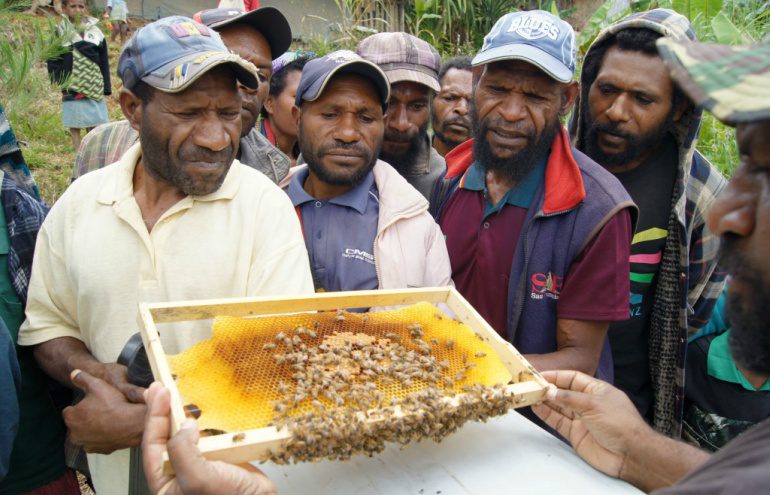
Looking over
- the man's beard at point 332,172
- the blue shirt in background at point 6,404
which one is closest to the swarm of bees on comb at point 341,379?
the blue shirt in background at point 6,404

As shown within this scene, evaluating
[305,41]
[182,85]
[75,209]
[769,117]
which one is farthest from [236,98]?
[305,41]

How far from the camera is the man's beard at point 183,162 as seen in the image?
2.50 metres

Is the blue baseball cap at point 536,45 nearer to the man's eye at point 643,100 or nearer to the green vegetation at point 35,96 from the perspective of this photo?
the man's eye at point 643,100

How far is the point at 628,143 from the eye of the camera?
3398 mm

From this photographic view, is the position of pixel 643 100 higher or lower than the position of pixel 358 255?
higher

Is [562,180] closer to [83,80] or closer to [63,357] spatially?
[63,357]

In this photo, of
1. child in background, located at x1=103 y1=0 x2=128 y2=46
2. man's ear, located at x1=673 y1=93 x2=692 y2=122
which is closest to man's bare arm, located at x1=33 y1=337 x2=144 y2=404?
man's ear, located at x1=673 y1=93 x2=692 y2=122

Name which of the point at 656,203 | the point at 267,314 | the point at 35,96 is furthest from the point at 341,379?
the point at 35,96

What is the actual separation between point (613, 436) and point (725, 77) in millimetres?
1358

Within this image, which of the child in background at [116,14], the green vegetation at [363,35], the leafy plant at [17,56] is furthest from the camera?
→ the child in background at [116,14]

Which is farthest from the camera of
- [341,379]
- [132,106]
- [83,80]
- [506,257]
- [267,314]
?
[83,80]

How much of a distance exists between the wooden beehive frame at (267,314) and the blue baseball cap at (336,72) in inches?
55.7

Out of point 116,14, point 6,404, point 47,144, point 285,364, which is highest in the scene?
point 116,14

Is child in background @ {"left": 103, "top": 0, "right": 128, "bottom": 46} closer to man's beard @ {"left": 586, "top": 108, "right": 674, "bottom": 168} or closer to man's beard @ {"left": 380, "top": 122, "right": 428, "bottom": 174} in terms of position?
man's beard @ {"left": 380, "top": 122, "right": 428, "bottom": 174}
